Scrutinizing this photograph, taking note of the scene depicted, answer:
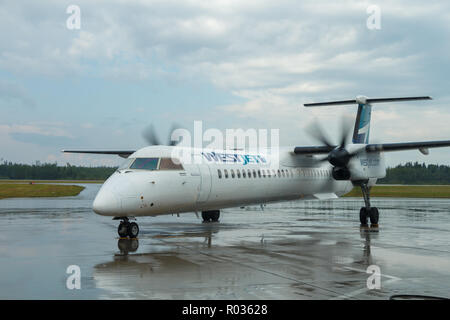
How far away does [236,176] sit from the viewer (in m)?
17.1

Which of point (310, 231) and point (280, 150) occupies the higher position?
point (280, 150)

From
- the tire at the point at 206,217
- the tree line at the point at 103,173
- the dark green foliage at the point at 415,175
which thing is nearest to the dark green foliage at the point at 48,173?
the tree line at the point at 103,173

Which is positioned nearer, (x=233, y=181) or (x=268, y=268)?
(x=268, y=268)

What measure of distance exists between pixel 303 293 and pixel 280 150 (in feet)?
46.4

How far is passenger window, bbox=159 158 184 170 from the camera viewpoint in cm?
1445

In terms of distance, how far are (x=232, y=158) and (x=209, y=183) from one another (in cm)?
221

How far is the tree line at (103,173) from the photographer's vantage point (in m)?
103

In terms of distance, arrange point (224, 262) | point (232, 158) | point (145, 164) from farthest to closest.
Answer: point (232, 158) → point (145, 164) → point (224, 262)

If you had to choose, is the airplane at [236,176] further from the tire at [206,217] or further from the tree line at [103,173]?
the tree line at [103,173]

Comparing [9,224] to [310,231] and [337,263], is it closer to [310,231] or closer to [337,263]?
[310,231]

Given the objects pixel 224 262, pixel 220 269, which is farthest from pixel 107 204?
pixel 220 269

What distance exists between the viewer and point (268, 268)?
9578mm

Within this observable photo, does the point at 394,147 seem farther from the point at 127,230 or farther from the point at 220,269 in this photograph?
the point at 220,269
